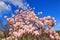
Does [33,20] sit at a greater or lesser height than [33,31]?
greater

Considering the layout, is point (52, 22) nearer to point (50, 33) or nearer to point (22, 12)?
point (50, 33)

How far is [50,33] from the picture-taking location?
9.15 meters

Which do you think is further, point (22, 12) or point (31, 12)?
point (22, 12)

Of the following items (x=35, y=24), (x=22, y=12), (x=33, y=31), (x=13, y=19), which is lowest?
(x=33, y=31)

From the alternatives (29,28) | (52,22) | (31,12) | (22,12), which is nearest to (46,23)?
(52,22)

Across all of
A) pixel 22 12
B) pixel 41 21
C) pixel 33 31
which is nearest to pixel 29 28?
pixel 33 31

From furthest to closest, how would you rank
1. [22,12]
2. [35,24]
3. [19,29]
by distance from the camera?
[22,12]
[35,24]
[19,29]

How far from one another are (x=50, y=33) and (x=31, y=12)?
167 cm

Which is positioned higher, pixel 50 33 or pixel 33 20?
pixel 33 20

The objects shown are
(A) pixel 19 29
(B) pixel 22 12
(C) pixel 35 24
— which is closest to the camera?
(A) pixel 19 29

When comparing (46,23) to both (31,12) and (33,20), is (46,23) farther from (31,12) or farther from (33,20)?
(31,12)

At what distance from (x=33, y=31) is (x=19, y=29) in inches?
25.0

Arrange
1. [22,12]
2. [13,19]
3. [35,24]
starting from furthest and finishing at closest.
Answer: [22,12], [13,19], [35,24]

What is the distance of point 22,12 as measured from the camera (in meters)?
11.1
